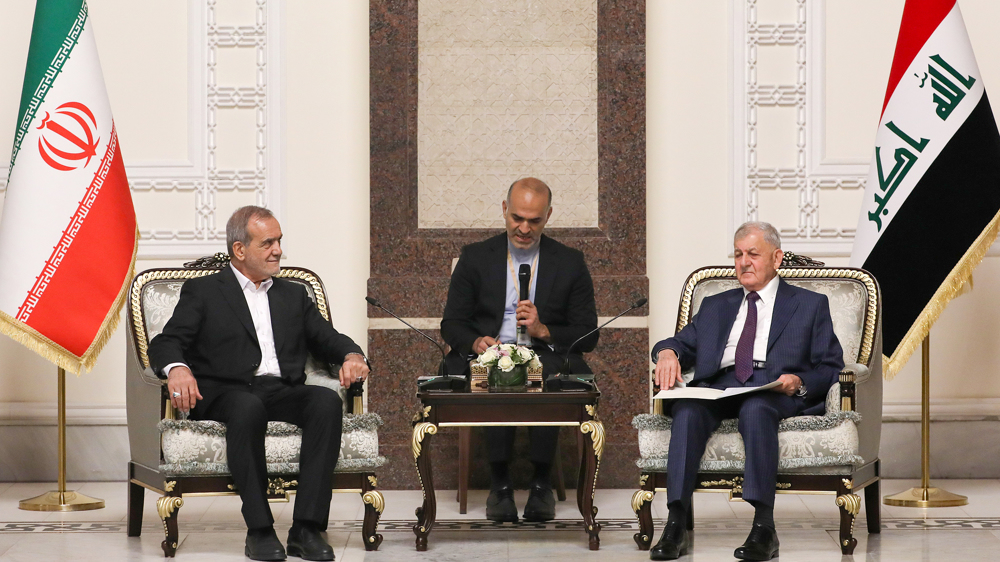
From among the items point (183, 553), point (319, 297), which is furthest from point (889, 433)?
point (183, 553)

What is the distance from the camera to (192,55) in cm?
554

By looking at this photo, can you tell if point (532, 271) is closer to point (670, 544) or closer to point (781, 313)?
point (781, 313)

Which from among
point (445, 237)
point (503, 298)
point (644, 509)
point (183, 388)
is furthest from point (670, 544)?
point (445, 237)

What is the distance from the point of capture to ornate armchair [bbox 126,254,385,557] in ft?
12.7

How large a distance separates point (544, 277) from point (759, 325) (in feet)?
3.21

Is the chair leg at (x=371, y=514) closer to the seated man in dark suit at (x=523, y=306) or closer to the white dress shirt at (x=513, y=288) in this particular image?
the seated man in dark suit at (x=523, y=306)

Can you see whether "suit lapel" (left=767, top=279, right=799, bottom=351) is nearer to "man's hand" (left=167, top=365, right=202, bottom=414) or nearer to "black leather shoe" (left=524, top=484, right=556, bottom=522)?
"black leather shoe" (left=524, top=484, right=556, bottom=522)

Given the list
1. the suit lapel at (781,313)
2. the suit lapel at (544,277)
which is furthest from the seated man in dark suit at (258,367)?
the suit lapel at (781,313)

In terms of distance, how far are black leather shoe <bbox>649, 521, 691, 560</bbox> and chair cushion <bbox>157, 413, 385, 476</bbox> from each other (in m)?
1.02

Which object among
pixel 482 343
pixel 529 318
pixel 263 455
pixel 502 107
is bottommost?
pixel 263 455

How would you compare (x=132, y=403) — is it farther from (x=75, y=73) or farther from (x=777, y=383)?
(x=777, y=383)

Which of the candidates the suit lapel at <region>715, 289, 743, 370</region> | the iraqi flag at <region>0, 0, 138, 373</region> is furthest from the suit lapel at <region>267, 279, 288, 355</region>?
the suit lapel at <region>715, 289, 743, 370</region>

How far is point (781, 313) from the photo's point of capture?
4.17 meters

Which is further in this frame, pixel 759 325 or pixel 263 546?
pixel 759 325
